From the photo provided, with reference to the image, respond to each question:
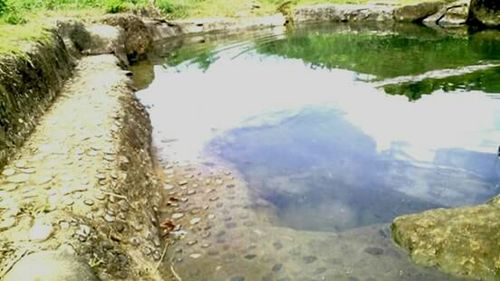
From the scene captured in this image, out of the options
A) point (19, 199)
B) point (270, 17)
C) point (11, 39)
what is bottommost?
point (270, 17)

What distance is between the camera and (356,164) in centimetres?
869

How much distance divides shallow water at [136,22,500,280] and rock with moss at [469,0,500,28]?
506 centimetres

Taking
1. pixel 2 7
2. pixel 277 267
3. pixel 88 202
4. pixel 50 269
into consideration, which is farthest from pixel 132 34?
pixel 50 269

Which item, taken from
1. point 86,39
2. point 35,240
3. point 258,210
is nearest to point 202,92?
point 86,39

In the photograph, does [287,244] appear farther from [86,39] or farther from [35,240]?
[86,39]

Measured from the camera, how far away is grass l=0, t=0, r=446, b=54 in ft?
33.6

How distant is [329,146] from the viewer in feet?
31.5

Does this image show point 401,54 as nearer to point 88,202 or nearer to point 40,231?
point 88,202

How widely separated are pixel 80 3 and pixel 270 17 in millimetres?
11164

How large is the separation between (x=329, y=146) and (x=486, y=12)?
58.3 ft

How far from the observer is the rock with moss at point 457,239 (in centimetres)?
535

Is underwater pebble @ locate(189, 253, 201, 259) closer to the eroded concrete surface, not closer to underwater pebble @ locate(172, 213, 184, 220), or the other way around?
the eroded concrete surface

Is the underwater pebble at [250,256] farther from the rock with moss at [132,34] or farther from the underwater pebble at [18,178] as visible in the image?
the rock with moss at [132,34]

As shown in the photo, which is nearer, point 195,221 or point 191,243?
point 191,243
